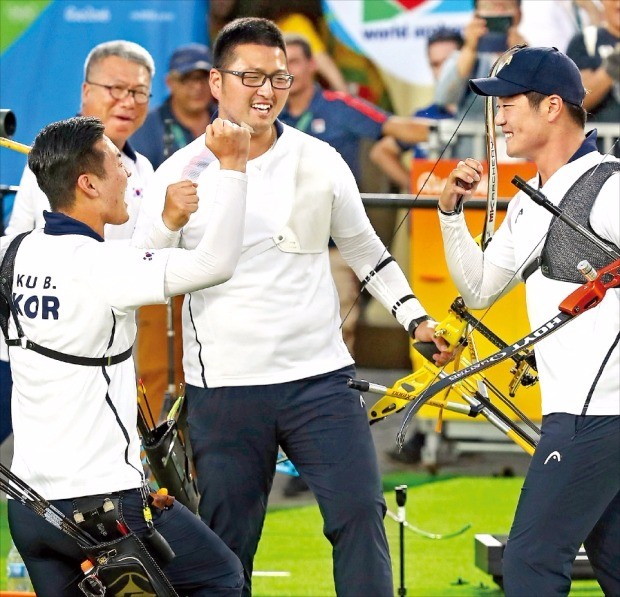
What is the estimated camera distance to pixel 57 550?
3.39 meters

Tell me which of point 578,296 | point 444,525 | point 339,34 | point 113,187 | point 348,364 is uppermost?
point 339,34

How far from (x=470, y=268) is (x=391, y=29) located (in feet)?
14.8

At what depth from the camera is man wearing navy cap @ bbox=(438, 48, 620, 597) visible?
3410 mm

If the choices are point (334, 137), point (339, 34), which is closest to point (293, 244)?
point (334, 137)

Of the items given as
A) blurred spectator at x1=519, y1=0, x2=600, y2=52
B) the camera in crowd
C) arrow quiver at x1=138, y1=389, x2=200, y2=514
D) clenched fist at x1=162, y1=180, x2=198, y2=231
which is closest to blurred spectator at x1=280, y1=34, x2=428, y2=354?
blurred spectator at x1=519, y1=0, x2=600, y2=52

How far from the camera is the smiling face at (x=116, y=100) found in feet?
17.3

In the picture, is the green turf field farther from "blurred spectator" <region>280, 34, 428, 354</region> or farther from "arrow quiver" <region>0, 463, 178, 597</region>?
"arrow quiver" <region>0, 463, 178, 597</region>

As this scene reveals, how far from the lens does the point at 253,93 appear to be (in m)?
3.96

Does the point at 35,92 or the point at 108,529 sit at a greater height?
the point at 35,92

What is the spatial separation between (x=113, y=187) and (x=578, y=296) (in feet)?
3.66

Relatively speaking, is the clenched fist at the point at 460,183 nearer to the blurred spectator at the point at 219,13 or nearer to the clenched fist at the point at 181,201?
the clenched fist at the point at 181,201

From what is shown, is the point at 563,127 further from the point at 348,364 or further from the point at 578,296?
the point at 348,364

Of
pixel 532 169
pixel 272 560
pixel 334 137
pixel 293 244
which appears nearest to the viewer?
pixel 293 244

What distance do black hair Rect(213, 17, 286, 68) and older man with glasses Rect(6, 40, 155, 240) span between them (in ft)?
3.63
